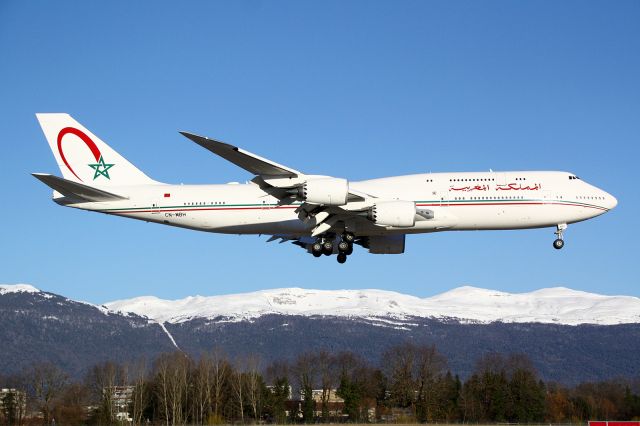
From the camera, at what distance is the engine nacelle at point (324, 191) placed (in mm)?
50000

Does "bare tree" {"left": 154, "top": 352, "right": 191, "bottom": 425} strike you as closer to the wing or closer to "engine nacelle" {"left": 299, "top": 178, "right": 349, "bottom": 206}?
the wing

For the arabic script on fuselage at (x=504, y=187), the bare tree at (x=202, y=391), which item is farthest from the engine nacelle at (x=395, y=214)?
the bare tree at (x=202, y=391)

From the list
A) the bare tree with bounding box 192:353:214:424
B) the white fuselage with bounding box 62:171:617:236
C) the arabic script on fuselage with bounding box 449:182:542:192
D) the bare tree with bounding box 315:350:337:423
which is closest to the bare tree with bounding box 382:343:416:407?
the bare tree with bounding box 315:350:337:423

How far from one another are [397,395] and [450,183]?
58516mm

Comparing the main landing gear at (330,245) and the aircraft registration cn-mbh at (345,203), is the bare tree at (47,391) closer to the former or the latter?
the aircraft registration cn-mbh at (345,203)

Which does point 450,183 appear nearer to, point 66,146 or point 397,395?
point 66,146

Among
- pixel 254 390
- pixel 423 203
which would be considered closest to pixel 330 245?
pixel 423 203

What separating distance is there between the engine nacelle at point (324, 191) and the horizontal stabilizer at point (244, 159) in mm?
1034

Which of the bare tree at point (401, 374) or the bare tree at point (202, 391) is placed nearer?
the bare tree at point (202, 391)

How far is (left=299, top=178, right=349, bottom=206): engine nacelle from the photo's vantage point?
164 feet

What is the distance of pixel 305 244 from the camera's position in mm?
59625

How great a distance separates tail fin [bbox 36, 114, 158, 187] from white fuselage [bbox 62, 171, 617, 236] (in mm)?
1760

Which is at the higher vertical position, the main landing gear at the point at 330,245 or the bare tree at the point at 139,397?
the main landing gear at the point at 330,245

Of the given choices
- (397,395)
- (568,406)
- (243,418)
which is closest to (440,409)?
(397,395)
